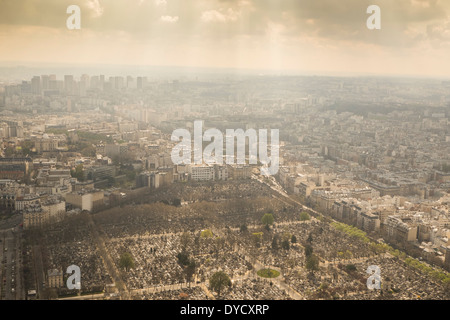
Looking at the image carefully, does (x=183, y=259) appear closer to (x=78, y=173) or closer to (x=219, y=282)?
(x=219, y=282)

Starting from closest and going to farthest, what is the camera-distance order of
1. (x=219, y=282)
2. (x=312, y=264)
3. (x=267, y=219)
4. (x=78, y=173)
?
(x=219, y=282), (x=312, y=264), (x=267, y=219), (x=78, y=173)

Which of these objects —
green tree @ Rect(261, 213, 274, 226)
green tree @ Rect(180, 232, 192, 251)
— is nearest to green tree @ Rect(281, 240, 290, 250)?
green tree @ Rect(261, 213, 274, 226)

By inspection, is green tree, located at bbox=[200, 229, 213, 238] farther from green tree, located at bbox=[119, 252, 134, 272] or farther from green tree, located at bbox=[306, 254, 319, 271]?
green tree, located at bbox=[306, 254, 319, 271]

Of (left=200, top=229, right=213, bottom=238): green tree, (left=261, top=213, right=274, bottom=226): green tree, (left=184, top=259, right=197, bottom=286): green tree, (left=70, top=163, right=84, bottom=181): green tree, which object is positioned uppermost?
(left=70, top=163, right=84, bottom=181): green tree

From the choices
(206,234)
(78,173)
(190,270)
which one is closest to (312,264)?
(190,270)

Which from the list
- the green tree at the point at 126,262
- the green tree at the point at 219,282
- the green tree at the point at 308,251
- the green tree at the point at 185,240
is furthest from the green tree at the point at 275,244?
the green tree at the point at 126,262

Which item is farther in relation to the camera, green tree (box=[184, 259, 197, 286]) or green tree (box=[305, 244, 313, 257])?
green tree (box=[305, 244, 313, 257])
